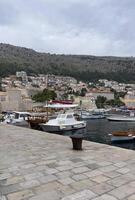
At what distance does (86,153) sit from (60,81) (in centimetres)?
15646

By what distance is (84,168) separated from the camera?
666 centimetres

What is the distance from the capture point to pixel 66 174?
614 cm

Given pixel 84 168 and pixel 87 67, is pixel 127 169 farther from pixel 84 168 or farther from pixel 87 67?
pixel 87 67

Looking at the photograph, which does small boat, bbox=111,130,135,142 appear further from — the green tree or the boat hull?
the green tree

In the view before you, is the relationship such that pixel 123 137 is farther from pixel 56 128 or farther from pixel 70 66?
pixel 70 66

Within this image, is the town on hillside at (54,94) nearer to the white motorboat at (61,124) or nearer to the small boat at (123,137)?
the white motorboat at (61,124)

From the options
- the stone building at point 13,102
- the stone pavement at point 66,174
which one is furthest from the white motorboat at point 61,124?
the stone building at point 13,102

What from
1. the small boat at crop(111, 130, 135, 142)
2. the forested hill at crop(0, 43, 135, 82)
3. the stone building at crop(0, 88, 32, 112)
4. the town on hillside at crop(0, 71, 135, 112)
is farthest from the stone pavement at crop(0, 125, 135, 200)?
the forested hill at crop(0, 43, 135, 82)

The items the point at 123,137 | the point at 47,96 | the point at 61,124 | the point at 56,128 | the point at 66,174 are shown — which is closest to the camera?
the point at 66,174

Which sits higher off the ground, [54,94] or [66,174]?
[54,94]

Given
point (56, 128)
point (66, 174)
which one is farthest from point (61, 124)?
point (66, 174)

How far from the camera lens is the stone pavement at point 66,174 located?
501cm

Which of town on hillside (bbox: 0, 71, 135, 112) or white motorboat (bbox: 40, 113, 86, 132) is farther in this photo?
town on hillside (bbox: 0, 71, 135, 112)

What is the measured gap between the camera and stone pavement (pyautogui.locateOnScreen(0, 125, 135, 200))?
16.4ft
